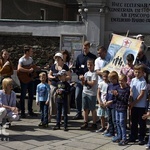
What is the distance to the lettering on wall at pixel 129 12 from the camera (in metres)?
11.1

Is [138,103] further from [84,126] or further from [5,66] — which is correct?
[5,66]

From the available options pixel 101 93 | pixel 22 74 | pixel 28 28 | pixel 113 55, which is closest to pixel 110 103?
pixel 101 93

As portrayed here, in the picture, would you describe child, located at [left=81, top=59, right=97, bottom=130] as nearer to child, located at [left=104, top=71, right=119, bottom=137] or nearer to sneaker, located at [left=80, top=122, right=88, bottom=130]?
sneaker, located at [left=80, top=122, right=88, bottom=130]

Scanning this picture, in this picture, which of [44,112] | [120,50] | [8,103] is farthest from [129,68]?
[8,103]

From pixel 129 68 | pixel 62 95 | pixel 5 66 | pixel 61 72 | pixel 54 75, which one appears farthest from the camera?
pixel 5 66

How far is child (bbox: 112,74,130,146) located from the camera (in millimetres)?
6910

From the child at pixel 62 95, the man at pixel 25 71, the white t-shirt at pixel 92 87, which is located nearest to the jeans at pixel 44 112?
the child at pixel 62 95

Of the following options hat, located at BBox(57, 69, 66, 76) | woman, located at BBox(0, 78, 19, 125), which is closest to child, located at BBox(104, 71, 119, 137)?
hat, located at BBox(57, 69, 66, 76)

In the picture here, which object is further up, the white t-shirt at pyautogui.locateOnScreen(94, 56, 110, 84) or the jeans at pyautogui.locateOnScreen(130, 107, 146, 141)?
the white t-shirt at pyautogui.locateOnScreen(94, 56, 110, 84)

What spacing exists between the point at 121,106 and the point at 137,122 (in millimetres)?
460

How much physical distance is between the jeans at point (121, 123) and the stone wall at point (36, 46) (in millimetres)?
5155

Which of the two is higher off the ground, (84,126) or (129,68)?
(129,68)

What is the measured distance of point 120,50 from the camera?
812 cm

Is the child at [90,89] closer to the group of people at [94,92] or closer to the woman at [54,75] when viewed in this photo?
the group of people at [94,92]
